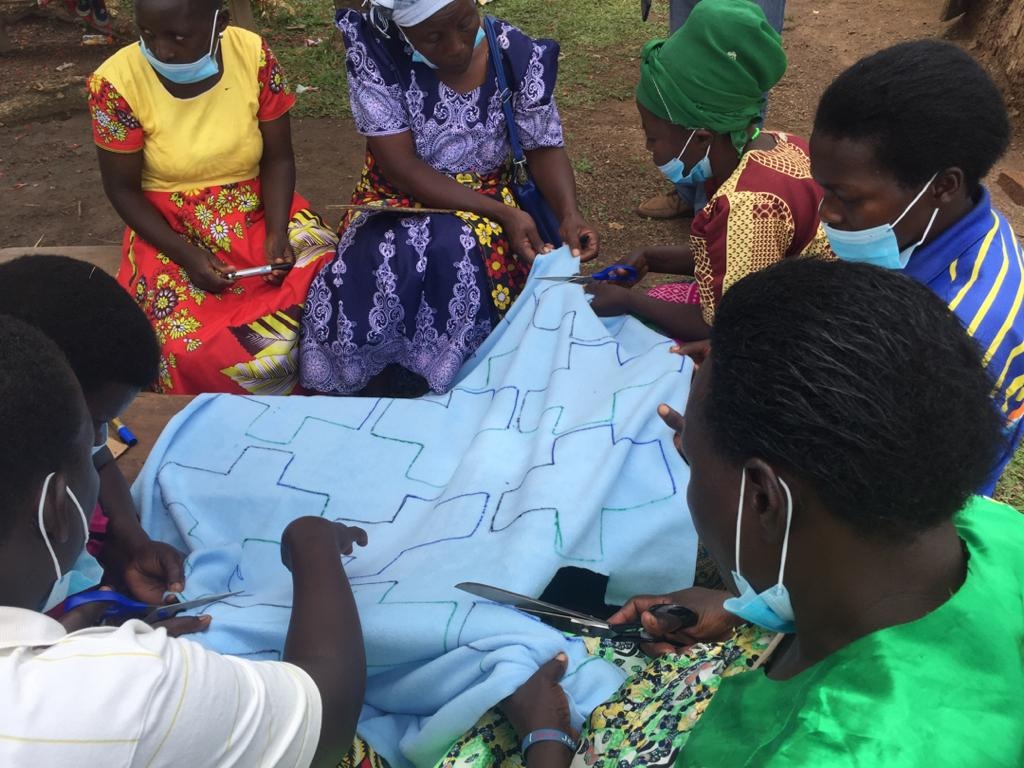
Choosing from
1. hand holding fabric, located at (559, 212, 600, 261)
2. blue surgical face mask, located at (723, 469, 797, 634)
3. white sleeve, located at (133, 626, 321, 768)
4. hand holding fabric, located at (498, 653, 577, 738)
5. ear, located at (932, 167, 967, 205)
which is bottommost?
hand holding fabric, located at (498, 653, 577, 738)

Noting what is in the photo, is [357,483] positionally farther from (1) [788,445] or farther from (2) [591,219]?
(2) [591,219]

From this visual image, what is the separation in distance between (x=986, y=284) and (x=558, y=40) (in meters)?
5.73

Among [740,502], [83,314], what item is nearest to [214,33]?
[83,314]

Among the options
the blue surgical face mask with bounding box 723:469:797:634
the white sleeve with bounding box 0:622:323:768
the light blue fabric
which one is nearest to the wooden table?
the light blue fabric

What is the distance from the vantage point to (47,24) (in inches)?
331

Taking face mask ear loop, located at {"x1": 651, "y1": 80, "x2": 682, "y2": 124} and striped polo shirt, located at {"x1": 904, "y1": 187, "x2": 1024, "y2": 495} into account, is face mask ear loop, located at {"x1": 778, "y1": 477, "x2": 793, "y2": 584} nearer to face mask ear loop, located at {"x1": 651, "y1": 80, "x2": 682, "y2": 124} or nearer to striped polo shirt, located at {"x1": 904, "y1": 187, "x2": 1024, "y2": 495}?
striped polo shirt, located at {"x1": 904, "y1": 187, "x2": 1024, "y2": 495}

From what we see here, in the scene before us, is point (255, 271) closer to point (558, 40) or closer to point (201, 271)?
point (201, 271)

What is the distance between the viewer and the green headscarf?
2.62m

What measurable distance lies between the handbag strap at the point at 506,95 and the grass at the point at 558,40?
120 inches

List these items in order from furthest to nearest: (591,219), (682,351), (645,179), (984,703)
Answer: (645,179)
(591,219)
(682,351)
(984,703)

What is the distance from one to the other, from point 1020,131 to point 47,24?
8.48 meters

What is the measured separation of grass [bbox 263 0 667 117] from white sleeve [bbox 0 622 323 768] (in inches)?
218

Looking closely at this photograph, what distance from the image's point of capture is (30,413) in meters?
1.21

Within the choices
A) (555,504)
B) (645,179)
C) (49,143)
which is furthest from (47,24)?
(555,504)
